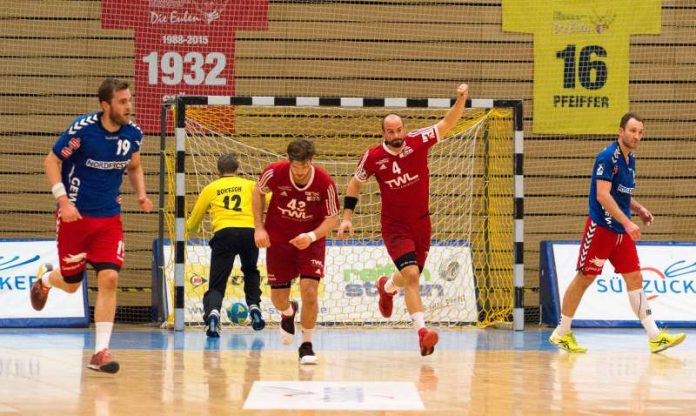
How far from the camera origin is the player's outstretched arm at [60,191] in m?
8.23

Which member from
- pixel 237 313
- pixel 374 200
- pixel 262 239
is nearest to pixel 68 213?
pixel 262 239

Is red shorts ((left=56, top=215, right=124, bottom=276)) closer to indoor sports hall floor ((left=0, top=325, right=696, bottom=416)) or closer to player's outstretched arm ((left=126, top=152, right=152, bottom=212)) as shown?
player's outstretched arm ((left=126, top=152, right=152, bottom=212))

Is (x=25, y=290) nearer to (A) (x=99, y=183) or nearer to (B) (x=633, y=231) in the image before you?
(A) (x=99, y=183)

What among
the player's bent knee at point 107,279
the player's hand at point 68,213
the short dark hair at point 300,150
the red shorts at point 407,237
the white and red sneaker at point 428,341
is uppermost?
the short dark hair at point 300,150

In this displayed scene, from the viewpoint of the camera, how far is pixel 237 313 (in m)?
13.7

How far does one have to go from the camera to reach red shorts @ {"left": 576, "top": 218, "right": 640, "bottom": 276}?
10805mm

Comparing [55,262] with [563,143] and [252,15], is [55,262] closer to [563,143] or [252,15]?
[252,15]

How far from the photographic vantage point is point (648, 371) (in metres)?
9.12

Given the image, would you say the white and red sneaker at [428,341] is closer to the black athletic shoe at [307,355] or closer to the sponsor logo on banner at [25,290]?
the black athletic shoe at [307,355]

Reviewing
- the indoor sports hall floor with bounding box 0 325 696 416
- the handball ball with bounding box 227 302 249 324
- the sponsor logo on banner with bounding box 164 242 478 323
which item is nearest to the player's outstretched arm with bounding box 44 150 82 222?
the indoor sports hall floor with bounding box 0 325 696 416

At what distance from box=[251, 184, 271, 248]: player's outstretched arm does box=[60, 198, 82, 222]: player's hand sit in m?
1.61

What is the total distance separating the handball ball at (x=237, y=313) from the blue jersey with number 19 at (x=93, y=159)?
4972mm

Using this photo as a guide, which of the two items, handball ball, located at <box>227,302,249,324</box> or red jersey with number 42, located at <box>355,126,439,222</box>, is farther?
handball ball, located at <box>227,302,249,324</box>

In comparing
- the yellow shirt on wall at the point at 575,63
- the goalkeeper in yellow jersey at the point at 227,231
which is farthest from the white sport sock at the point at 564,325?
the yellow shirt on wall at the point at 575,63
